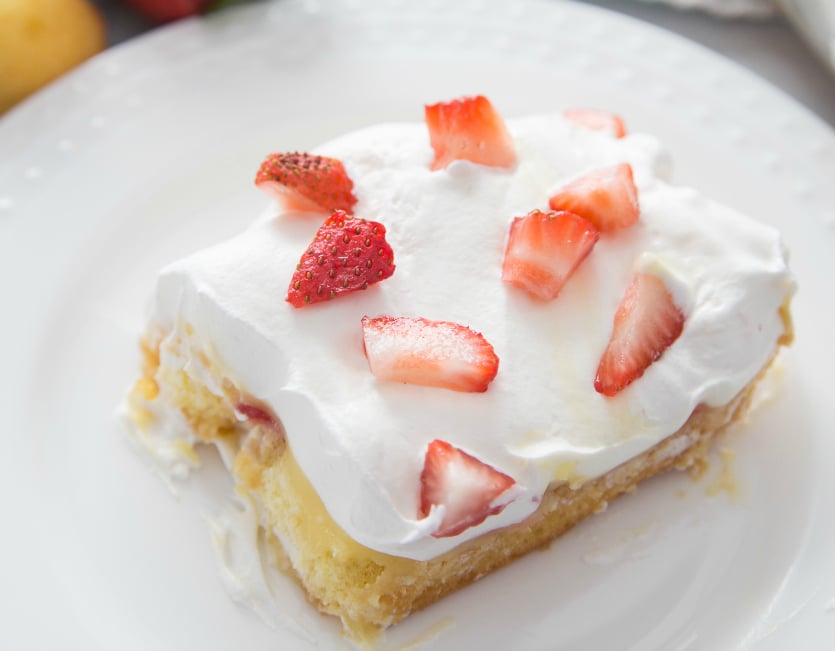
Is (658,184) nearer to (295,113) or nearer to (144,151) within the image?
(295,113)

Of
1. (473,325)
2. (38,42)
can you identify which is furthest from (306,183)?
(38,42)

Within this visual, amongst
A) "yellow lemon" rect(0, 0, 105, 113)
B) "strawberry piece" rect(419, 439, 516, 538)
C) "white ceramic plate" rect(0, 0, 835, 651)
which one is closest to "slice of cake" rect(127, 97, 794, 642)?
"strawberry piece" rect(419, 439, 516, 538)

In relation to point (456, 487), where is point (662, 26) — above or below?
below

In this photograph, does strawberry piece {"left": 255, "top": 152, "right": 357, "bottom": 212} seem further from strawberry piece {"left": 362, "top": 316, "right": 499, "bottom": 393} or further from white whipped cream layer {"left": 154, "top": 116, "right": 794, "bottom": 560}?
strawberry piece {"left": 362, "top": 316, "right": 499, "bottom": 393}

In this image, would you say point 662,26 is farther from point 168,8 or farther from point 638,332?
point 638,332

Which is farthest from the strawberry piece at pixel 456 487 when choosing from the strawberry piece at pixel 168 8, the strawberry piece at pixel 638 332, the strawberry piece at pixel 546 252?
the strawberry piece at pixel 168 8

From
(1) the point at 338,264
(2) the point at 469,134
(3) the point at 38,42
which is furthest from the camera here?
(3) the point at 38,42

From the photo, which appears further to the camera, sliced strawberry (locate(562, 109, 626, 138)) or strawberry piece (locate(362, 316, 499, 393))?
sliced strawberry (locate(562, 109, 626, 138))

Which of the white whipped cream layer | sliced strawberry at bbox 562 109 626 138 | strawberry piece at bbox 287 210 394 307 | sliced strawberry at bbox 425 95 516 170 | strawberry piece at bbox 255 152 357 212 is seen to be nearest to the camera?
the white whipped cream layer
